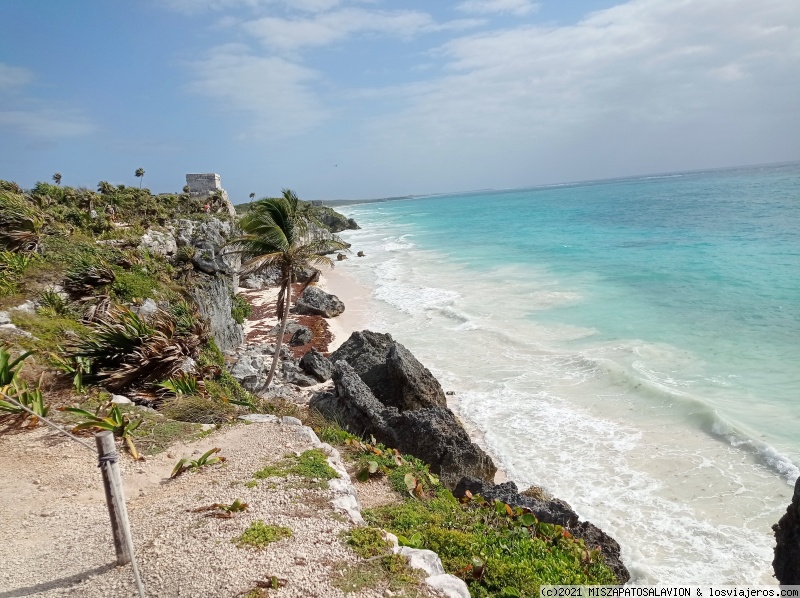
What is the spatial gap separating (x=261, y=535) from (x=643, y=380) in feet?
37.9

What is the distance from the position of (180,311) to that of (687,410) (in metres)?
12.4

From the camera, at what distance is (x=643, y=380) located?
526 inches

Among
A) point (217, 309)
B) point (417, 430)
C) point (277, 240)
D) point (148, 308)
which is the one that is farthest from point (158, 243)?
point (417, 430)

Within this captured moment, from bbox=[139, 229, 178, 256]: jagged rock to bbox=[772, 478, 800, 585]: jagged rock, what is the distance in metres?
16.1

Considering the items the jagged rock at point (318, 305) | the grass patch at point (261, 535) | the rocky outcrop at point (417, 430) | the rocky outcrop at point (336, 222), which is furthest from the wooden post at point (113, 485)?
the rocky outcrop at point (336, 222)

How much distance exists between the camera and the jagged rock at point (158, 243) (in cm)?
1574

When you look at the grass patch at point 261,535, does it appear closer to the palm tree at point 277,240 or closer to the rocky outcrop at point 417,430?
the rocky outcrop at point 417,430

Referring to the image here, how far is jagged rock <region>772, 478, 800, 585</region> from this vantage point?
566cm

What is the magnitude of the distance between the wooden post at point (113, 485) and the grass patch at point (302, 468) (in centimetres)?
189

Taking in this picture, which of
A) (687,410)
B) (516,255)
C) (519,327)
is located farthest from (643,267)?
(687,410)

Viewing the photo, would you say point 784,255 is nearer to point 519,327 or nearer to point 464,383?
point 519,327

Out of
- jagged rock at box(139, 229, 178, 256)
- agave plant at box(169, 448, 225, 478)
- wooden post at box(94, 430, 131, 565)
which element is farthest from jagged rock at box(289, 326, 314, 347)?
wooden post at box(94, 430, 131, 565)

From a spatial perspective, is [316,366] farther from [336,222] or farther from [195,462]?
[336,222]

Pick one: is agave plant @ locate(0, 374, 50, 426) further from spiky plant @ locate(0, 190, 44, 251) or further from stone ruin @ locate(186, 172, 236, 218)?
stone ruin @ locate(186, 172, 236, 218)
